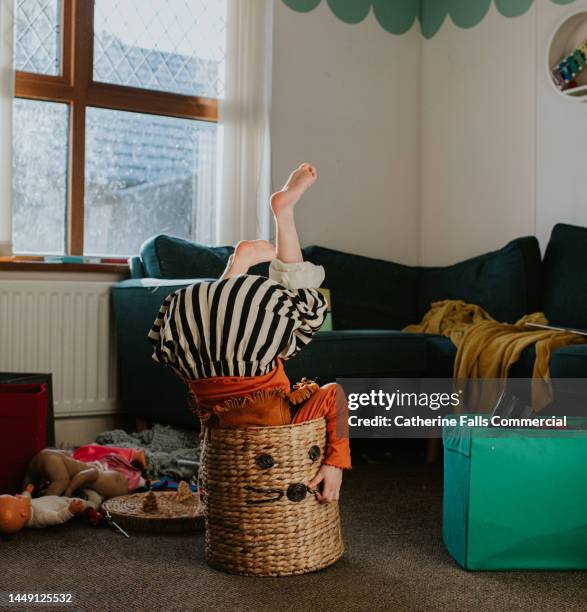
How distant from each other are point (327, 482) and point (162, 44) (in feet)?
8.58

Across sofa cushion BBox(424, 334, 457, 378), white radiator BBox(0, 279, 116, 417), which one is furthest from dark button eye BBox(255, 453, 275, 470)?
white radiator BBox(0, 279, 116, 417)

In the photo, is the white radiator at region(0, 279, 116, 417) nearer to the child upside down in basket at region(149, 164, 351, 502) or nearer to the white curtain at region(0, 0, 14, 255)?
the white curtain at region(0, 0, 14, 255)

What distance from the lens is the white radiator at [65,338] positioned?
129 inches

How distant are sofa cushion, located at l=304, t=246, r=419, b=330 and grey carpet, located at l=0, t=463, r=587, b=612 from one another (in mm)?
1584

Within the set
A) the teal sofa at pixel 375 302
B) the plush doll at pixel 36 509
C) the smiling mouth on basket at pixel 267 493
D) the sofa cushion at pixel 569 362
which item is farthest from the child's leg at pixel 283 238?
the sofa cushion at pixel 569 362

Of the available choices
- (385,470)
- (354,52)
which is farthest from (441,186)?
(385,470)

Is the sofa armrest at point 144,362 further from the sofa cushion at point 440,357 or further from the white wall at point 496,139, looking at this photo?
the white wall at point 496,139

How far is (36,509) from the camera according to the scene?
210 cm

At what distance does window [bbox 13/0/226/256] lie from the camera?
11.6 ft

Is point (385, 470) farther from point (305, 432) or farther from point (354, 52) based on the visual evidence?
point (354, 52)

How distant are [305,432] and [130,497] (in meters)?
0.78

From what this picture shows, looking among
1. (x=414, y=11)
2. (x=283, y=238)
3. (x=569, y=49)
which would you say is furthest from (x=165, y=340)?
(x=414, y=11)

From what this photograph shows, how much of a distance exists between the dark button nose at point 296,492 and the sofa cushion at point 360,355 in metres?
1.05

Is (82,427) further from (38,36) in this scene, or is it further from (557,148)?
(557,148)
